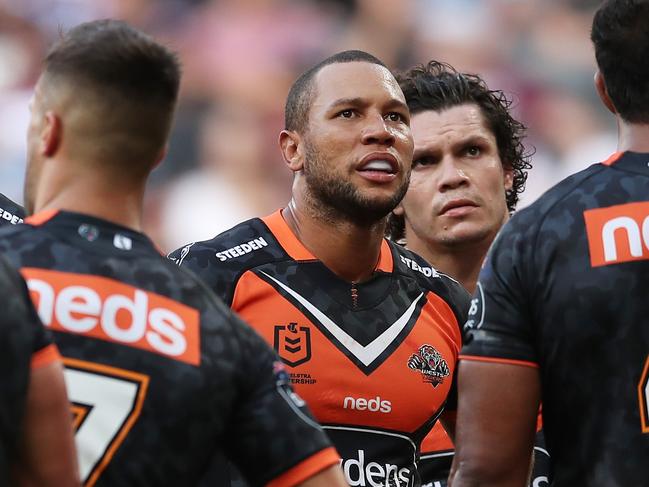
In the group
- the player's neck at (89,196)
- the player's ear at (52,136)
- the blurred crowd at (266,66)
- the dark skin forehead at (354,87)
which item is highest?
the blurred crowd at (266,66)

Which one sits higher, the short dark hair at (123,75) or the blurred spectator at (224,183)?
the blurred spectator at (224,183)

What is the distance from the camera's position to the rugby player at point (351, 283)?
4.06 m

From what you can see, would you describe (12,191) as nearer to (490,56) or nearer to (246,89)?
(246,89)

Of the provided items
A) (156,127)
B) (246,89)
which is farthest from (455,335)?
(246,89)

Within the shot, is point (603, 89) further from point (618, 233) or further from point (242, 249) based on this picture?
point (242, 249)

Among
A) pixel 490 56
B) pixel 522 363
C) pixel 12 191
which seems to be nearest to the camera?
pixel 522 363

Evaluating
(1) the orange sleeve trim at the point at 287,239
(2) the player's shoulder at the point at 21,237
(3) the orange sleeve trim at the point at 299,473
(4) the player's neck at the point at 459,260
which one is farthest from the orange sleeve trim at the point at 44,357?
(4) the player's neck at the point at 459,260

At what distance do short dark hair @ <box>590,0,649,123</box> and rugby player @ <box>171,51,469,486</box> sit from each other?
1.18 m

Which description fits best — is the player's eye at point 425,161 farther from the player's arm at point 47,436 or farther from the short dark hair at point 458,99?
the player's arm at point 47,436

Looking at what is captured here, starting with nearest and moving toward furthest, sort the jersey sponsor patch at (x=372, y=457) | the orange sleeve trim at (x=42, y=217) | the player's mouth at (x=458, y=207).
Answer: the orange sleeve trim at (x=42, y=217), the jersey sponsor patch at (x=372, y=457), the player's mouth at (x=458, y=207)

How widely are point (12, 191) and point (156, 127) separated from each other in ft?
19.5

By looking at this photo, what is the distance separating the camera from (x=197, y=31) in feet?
31.5

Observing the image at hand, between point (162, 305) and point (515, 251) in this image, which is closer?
point (162, 305)

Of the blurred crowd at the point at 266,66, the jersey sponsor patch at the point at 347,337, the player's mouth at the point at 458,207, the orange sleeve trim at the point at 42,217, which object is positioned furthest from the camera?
the blurred crowd at the point at 266,66
